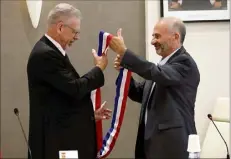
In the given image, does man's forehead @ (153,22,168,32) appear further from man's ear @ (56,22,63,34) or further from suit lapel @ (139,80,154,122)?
man's ear @ (56,22,63,34)

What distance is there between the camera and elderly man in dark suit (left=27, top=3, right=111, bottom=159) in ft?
7.03

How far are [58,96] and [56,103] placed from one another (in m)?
0.04

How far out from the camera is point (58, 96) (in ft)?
7.20

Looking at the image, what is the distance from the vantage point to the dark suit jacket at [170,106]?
221 centimetres

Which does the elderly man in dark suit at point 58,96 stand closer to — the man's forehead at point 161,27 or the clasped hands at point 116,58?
the clasped hands at point 116,58

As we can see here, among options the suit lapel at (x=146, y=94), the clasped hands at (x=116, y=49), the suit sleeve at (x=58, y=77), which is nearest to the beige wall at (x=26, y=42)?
the suit lapel at (x=146, y=94)

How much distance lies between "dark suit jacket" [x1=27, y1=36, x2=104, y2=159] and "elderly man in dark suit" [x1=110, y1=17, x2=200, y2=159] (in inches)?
9.0

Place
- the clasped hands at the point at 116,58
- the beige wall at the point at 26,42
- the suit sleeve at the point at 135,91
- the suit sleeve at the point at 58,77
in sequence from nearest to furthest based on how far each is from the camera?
1. the suit sleeve at the point at 58,77
2. the clasped hands at the point at 116,58
3. the suit sleeve at the point at 135,91
4. the beige wall at the point at 26,42

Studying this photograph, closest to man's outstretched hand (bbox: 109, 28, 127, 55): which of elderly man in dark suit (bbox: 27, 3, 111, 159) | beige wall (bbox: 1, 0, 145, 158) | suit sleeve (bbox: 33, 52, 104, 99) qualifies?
elderly man in dark suit (bbox: 27, 3, 111, 159)

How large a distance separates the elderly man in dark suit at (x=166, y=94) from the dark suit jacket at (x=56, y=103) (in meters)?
0.23

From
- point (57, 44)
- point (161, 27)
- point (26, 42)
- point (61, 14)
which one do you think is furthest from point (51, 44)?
point (26, 42)

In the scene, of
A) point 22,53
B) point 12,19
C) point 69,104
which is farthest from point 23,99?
point 69,104

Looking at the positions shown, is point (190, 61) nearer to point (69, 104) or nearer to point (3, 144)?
point (69, 104)

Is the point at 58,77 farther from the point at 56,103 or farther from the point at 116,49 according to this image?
the point at 116,49
